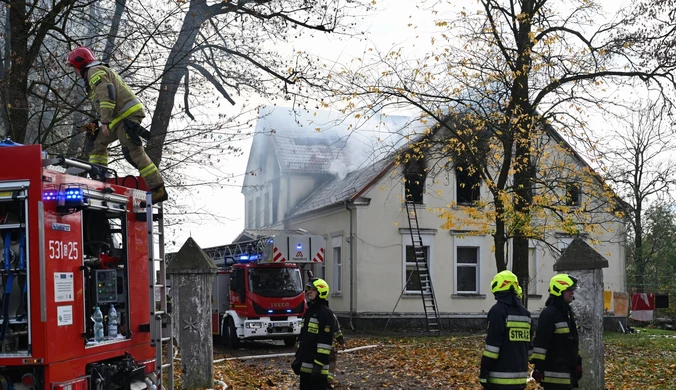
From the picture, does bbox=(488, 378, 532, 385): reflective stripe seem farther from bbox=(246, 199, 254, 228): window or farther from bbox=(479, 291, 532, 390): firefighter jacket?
bbox=(246, 199, 254, 228): window

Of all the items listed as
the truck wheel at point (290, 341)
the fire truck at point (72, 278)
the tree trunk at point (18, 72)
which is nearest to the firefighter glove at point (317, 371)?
the fire truck at point (72, 278)

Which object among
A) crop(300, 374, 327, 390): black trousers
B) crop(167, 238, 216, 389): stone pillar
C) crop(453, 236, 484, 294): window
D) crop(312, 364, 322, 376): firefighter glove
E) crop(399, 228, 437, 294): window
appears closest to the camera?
crop(312, 364, 322, 376): firefighter glove

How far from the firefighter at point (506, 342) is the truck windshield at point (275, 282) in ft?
43.5

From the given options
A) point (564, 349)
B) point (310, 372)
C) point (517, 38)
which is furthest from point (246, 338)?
point (564, 349)

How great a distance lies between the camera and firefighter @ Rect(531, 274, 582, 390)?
759 cm

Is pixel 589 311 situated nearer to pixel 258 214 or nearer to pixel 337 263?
pixel 337 263

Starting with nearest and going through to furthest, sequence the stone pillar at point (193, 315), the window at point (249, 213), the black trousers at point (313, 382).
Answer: the black trousers at point (313, 382), the stone pillar at point (193, 315), the window at point (249, 213)

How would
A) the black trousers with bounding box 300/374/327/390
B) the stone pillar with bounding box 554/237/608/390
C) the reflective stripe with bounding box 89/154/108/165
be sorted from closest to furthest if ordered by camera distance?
the reflective stripe with bounding box 89/154/108/165 → the black trousers with bounding box 300/374/327/390 → the stone pillar with bounding box 554/237/608/390

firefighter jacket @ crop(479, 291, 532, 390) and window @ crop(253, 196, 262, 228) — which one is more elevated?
window @ crop(253, 196, 262, 228)

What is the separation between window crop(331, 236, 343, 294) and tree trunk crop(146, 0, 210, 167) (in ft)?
49.6

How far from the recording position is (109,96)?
25.0 ft

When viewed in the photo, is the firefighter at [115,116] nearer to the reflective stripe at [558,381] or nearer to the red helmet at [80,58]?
the red helmet at [80,58]

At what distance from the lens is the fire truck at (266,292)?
19.8 meters

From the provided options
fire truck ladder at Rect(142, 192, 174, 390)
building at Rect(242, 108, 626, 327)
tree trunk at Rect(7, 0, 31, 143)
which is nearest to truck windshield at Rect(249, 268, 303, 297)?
building at Rect(242, 108, 626, 327)
